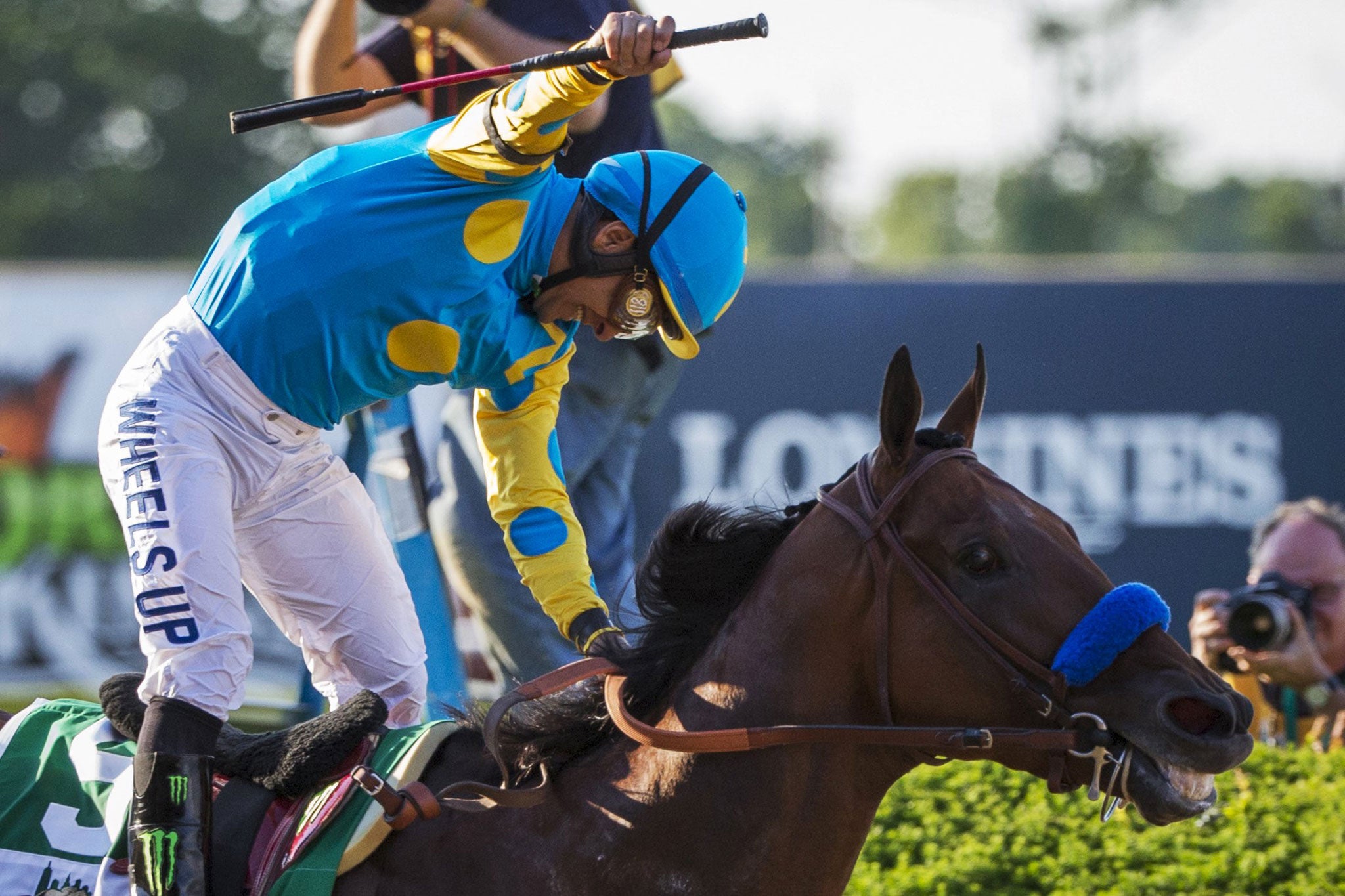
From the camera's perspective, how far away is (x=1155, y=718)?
233cm

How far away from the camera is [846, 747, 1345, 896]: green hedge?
4.02 m

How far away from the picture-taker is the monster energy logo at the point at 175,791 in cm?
262

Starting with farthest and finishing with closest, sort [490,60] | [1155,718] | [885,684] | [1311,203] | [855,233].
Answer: [855,233], [1311,203], [490,60], [885,684], [1155,718]

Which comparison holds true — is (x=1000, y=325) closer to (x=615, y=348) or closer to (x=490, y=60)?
(x=615, y=348)

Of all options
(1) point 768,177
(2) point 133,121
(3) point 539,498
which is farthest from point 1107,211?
(3) point 539,498

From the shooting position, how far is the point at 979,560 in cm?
248

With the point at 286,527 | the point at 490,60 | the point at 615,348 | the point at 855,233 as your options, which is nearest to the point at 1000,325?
the point at 615,348

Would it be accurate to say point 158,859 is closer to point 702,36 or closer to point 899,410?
point 899,410

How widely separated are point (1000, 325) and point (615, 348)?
4.26m

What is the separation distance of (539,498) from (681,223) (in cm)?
71

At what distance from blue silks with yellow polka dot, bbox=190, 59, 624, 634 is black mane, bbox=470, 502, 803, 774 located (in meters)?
0.45

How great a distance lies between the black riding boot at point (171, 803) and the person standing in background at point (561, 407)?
2.01 m

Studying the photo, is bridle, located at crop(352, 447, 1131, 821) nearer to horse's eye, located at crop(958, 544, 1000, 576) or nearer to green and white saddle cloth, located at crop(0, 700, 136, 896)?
horse's eye, located at crop(958, 544, 1000, 576)

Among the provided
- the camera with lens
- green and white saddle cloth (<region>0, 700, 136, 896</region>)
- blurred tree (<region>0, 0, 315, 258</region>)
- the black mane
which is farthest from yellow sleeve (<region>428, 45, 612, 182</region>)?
blurred tree (<region>0, 0, 315, 258</region>)
